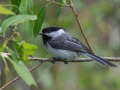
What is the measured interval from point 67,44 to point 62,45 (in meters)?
0.07

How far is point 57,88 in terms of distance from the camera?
24.6 feet

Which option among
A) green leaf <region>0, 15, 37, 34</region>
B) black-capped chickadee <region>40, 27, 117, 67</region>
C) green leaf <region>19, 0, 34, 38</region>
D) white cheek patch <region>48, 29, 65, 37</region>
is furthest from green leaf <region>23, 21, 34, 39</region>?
white cheek patch <region>48, 29, 65, 37</region>

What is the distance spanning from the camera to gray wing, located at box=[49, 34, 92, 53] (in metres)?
4.67

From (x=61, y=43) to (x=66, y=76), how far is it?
1.77 metres

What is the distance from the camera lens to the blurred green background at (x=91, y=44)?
6.24 metres

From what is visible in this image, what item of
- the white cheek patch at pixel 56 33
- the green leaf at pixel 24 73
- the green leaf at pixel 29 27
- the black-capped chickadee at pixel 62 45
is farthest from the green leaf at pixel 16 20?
the white cheek patch at pixel 56 33

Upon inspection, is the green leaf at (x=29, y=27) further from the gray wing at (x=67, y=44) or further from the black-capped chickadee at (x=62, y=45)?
the gray wing at (x=67, y=44)

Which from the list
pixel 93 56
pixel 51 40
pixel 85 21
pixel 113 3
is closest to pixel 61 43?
pixel 51 40

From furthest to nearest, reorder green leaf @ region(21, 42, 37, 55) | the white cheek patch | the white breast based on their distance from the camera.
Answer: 1. the white cheek patch
2. the white breast
3. green leaf @ region(21, 42, 37, 55)

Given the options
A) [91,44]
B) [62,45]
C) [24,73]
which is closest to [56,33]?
[62,45]

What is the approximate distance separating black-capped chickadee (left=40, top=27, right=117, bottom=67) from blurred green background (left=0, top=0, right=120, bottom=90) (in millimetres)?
704

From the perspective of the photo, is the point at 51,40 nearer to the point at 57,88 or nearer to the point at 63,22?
the point at 63,22

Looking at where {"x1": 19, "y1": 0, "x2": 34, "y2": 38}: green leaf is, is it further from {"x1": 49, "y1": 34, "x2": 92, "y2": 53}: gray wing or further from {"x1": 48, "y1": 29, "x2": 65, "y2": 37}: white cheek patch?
{"x1": 48, "y1": 29, "x2": 65, "y2": 37}: white cheek patch

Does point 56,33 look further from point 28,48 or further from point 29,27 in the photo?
point 28,48
